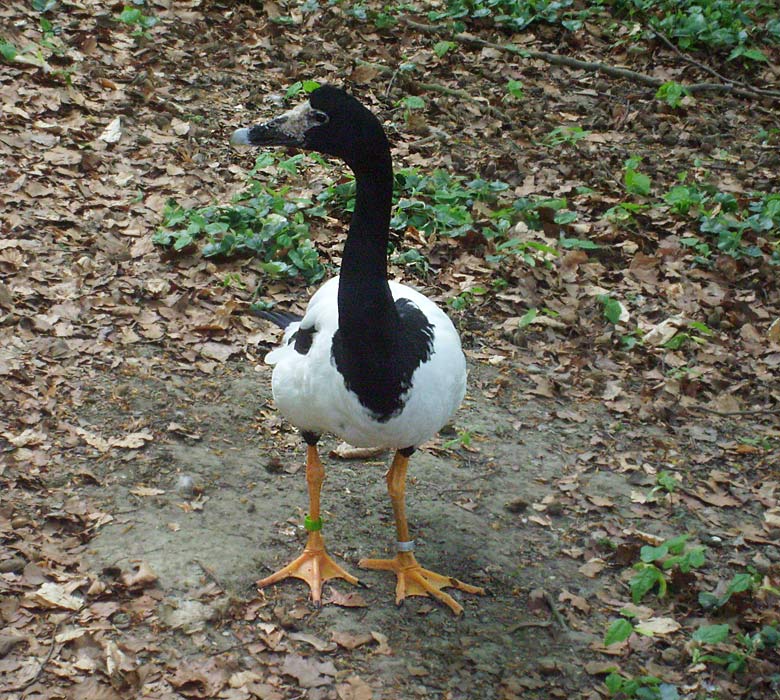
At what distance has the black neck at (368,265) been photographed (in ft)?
12.7

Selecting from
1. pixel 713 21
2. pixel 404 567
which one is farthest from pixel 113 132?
pixel 713 21

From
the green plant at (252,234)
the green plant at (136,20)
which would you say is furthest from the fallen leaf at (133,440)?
the green plant at (136,20)

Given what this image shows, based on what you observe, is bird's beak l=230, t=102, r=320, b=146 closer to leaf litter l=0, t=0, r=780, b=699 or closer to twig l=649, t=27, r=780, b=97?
leaf litter l=0, t=0, r=780, b=699

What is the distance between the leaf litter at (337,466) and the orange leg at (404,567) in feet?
0.25

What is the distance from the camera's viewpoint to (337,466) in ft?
16.9

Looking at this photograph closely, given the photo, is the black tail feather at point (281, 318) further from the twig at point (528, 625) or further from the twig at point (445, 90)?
the twig at point (445, 90)

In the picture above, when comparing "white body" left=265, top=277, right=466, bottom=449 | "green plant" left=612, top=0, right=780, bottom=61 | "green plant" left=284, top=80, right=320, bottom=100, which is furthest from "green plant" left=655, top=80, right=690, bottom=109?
"white body" left=265, top=277, right=466, bottom=449

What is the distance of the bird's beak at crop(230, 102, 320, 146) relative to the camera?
3.88 metres

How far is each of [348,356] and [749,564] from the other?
2.31 meters

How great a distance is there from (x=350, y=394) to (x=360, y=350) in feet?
0.66

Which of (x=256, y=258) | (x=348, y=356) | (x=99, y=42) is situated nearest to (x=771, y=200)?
(x=256, y=258)

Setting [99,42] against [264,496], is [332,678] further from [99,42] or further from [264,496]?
[99,42]

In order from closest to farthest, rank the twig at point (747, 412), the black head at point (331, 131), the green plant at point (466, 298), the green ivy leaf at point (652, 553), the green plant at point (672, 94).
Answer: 1. the black head at point (331, 131)
2. the green ivy leaf at point (652, 553)
3. the twig at point (747, 412)
4. the green plant at point (466, 298)
5. the green plant at point (672, 94)

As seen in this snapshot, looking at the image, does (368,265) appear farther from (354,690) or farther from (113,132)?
(113,132)
